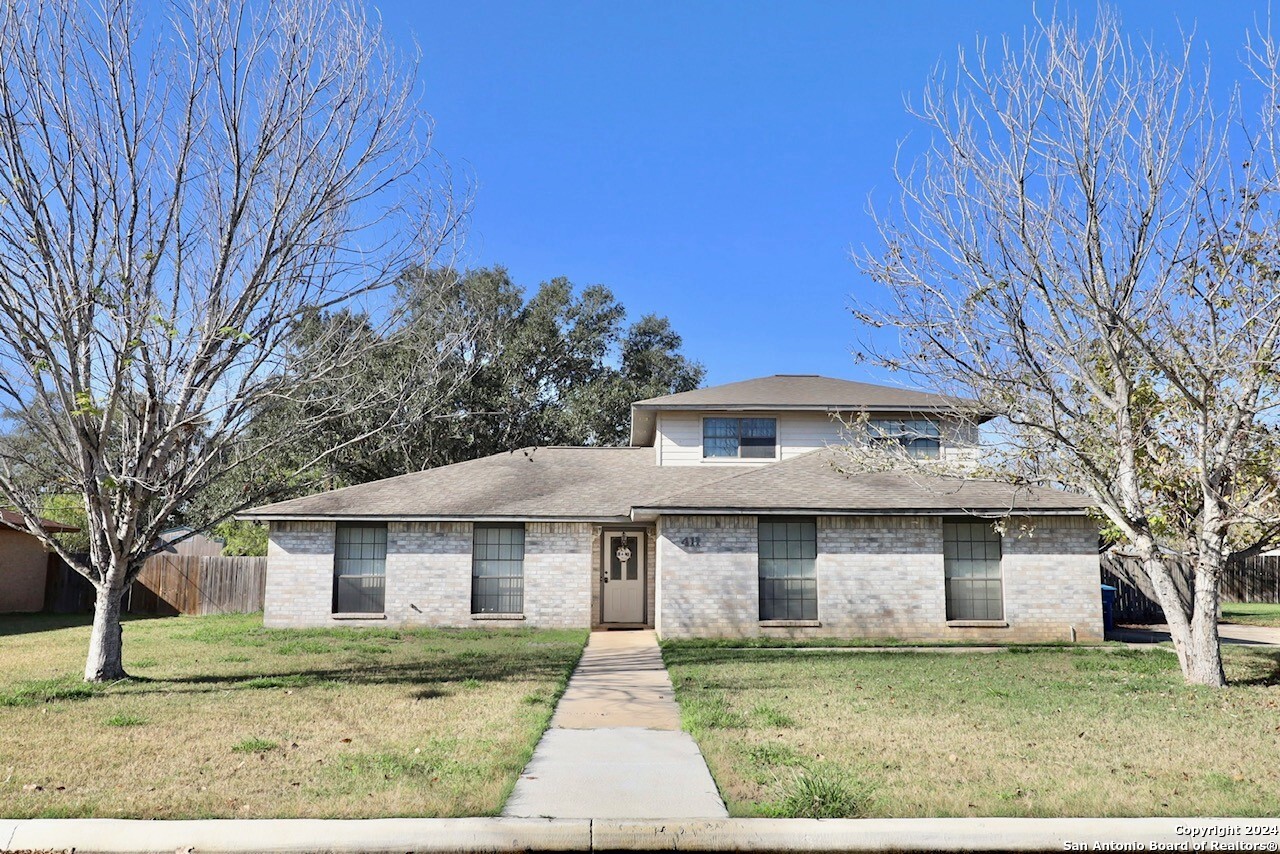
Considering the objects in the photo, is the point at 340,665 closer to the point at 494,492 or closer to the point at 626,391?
the point at 494,492

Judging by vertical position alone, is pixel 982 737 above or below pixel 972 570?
below

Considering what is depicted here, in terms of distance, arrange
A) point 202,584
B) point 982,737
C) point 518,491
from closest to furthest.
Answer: point 982,737, point 518,491, point 202,584

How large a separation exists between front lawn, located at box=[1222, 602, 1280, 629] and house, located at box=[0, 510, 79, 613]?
29.3 meters

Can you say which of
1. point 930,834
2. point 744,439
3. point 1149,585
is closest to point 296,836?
point 930,834

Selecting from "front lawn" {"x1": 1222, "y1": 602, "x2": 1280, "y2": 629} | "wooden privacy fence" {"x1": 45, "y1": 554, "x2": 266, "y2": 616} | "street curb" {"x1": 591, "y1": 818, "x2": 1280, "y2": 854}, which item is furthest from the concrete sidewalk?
"wooden privacy fence" {"x1": 45, "y1": 554, "x2": 266, "y2": 616}

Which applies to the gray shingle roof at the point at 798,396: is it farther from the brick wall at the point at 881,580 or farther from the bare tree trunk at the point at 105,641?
the bare tree trunk at the point at 105,641

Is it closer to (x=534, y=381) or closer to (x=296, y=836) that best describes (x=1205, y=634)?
(x=296, y=836)

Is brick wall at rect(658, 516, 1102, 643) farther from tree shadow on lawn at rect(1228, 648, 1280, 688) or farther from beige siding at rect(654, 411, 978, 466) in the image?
beige siding at rect(654, 411, 978, 466)

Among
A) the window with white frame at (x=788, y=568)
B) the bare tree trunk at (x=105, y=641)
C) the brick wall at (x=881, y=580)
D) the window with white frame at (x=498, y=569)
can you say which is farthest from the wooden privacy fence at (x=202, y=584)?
the window with white frame at (x=788, y=568)

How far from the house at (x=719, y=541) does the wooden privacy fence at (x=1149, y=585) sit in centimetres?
208

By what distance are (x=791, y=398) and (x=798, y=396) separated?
327 millimetres

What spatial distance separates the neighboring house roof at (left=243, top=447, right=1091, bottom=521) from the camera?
17219mm

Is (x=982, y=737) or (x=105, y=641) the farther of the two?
(x=105, y=641)

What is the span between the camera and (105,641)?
1123 cm
